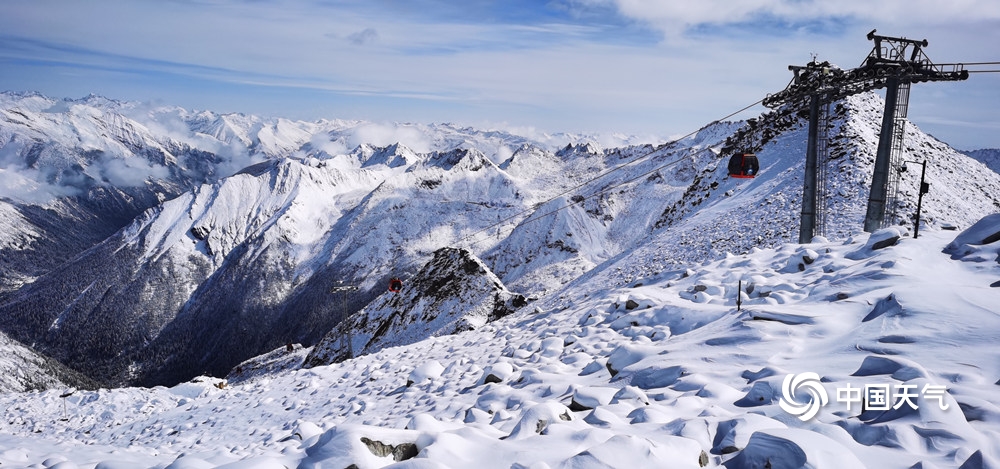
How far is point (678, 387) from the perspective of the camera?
341 inches

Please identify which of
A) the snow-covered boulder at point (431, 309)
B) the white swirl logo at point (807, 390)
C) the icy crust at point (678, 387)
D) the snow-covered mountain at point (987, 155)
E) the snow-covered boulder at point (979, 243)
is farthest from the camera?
the snow-covered mountain at point (987, 155)

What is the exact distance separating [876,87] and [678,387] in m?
18.7

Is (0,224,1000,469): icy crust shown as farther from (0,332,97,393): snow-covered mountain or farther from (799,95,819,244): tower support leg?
(0,332,97,393): snow-covered mountain

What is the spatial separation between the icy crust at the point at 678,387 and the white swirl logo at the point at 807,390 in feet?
0.32

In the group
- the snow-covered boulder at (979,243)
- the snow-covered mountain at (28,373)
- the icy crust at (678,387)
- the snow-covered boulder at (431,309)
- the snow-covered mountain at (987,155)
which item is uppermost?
the snow-covered boulder at (979,243)

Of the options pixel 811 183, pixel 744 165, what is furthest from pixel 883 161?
pixel 744 165

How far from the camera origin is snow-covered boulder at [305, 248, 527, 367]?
46000mm

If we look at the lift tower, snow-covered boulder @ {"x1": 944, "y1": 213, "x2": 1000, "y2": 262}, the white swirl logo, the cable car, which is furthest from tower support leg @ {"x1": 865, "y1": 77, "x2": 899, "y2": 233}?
the white swirl logo

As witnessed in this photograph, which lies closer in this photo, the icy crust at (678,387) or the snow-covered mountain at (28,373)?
the icy crust at (678,387)

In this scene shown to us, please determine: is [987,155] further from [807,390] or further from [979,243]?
[807,390]

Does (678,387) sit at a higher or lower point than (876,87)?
lower

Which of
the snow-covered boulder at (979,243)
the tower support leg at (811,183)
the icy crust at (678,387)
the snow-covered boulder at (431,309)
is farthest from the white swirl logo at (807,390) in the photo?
the snow-covered boulder at (431,309)

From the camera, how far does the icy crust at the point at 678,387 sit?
18.4ft

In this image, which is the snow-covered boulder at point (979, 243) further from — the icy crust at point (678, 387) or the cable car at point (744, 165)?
the cable car at point (744, 165)
